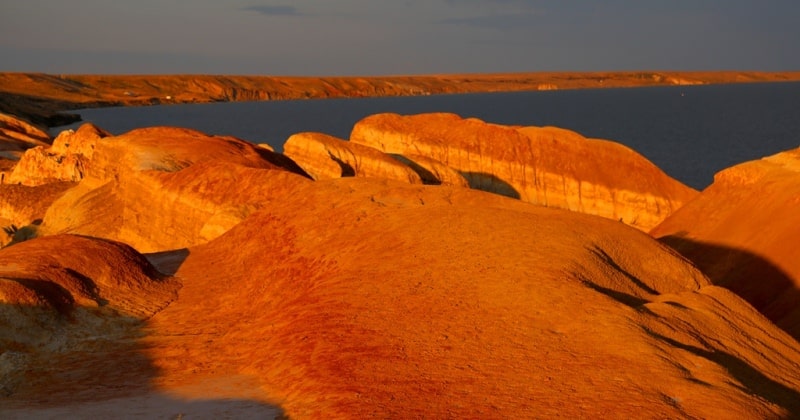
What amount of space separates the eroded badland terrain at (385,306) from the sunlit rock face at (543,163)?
11931mm

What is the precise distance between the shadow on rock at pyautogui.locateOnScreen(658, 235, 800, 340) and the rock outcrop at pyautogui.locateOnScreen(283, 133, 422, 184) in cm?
1483

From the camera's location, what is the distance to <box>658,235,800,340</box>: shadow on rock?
84.5 feet

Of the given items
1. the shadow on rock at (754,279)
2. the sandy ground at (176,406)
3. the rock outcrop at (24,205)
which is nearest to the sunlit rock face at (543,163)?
the shadow on rock at (754,279)

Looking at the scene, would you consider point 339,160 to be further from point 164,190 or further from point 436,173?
point 164,190

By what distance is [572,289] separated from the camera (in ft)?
53.5

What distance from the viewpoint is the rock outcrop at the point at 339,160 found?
1700 inches

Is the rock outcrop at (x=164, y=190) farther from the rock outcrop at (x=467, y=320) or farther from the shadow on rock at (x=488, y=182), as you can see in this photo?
the shadow on rock at (x=488, y=182)

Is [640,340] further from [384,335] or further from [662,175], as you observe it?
[662,175]

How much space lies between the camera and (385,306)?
54.2ft

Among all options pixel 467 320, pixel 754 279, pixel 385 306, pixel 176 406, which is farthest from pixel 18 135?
pixel 467 320

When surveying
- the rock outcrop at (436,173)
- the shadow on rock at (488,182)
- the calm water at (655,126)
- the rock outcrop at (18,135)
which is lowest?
the calm water at (655,126)

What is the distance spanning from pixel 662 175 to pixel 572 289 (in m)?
30.9

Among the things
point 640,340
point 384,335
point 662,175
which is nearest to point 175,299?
point 384,335

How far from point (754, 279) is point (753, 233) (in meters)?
2.55
